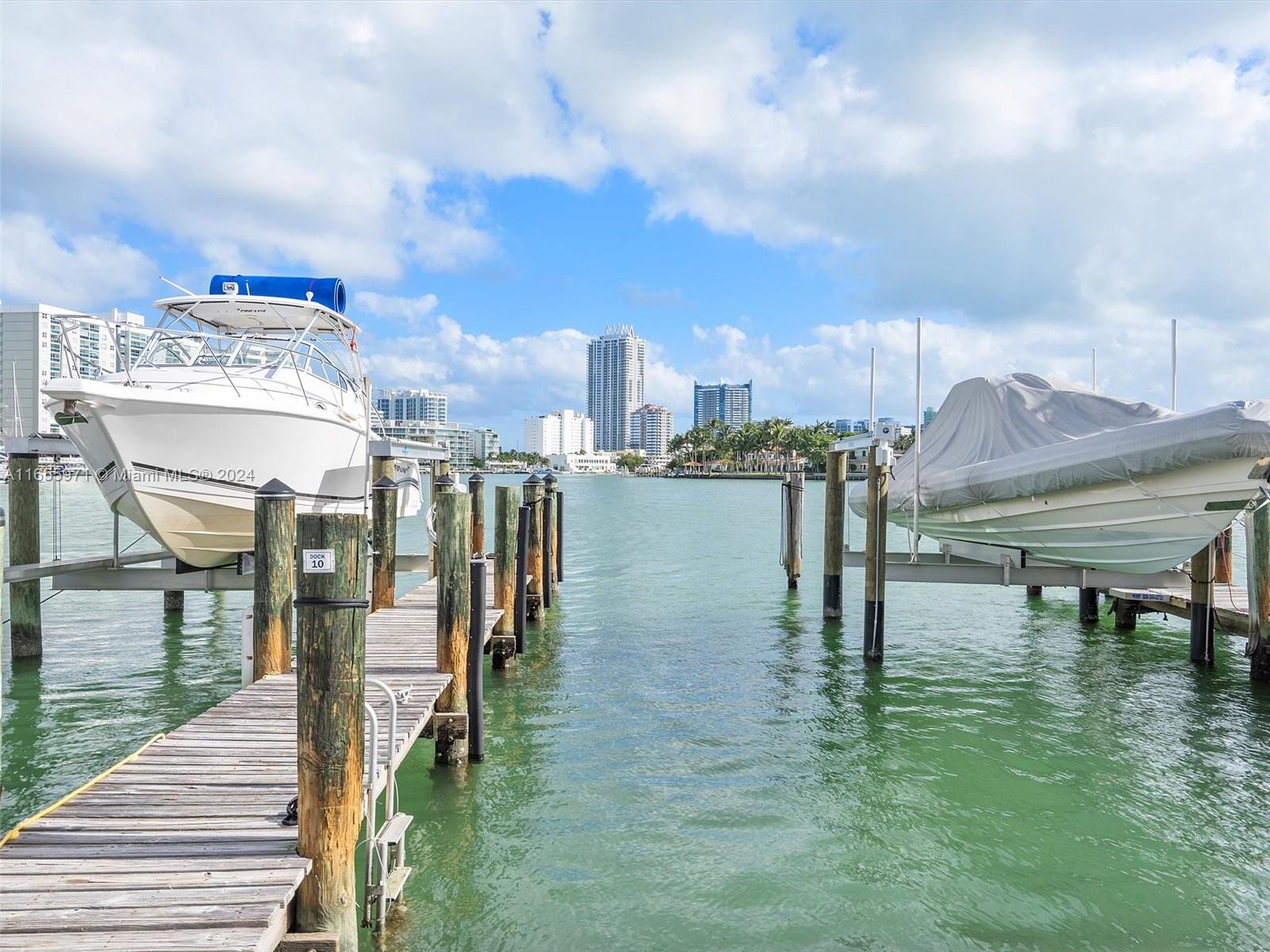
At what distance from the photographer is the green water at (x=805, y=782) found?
A: 5461mm

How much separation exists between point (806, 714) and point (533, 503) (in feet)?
18.9

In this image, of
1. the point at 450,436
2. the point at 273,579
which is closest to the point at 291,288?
the point at 273,579

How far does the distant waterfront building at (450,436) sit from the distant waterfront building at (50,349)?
159 inches

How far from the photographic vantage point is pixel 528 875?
5.90 meters

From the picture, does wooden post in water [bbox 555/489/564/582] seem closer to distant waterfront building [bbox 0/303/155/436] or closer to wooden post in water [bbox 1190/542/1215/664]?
distant waterfront building [bbox 0/303/155/436]

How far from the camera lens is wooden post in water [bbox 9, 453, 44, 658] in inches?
406

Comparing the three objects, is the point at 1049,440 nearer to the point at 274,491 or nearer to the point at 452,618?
the point at 452,618

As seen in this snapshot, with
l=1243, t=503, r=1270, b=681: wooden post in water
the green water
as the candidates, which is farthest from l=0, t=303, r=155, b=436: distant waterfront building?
l=1243, t=503, r=1270, b=681: wooden post in water

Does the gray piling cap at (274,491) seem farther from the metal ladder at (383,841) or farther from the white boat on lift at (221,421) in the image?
the white boat on lift at (221,421)

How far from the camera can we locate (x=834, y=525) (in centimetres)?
1369

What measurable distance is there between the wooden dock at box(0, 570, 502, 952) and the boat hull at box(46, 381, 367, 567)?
17.3 ft

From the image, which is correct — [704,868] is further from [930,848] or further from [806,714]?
[806,714]

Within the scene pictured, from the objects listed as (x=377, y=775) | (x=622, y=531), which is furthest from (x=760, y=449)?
(x=377, y=775)

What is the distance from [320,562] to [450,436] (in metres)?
57.8
